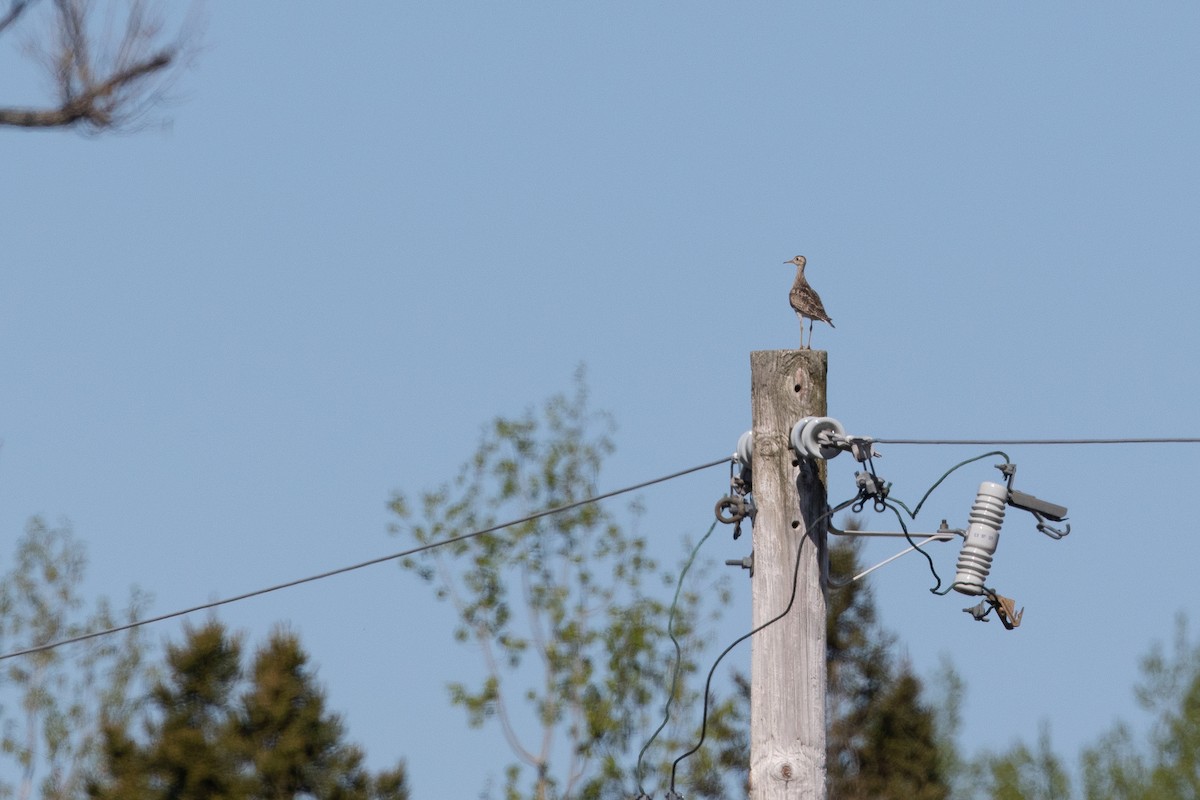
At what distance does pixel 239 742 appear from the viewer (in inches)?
968

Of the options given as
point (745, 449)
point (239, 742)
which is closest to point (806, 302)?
point (745, 449)

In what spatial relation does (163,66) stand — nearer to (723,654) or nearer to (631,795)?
(723,654)

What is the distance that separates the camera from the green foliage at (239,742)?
968 inches

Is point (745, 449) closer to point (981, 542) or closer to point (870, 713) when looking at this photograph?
point (981, 542)

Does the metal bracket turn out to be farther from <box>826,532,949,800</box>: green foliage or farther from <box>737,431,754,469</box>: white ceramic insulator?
<box>826,532,949,800</box>: green foliage

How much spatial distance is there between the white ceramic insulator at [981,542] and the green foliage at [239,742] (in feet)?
54.4

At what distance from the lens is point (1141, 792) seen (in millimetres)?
36938

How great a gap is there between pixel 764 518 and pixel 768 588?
353 millimetres

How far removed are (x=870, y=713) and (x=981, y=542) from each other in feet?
62.6

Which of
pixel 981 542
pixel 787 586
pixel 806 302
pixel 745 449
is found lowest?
pixel 787 586

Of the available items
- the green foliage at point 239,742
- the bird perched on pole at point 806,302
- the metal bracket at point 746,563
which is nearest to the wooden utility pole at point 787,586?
the metal bracket at point 746,563

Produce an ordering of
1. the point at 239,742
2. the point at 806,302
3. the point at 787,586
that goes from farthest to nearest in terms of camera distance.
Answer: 1. the point at 239,742
2. the point at 806,302
3. the point at 787,586

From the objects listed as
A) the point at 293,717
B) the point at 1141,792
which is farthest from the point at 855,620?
the point at 1141,792

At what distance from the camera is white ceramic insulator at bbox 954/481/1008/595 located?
925 cm
